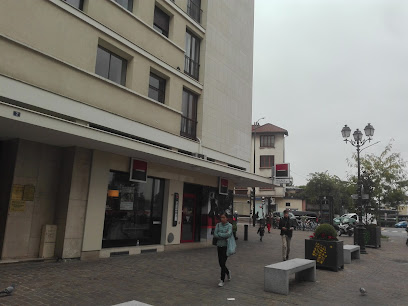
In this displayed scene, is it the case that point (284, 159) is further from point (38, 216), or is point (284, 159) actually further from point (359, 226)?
point (38, 216)

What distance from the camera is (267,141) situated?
54.0 metres

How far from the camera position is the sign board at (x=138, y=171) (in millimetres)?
12719

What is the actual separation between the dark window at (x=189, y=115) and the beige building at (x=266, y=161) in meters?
35.7

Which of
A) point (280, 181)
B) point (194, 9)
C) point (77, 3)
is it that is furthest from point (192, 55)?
point (280, 181)

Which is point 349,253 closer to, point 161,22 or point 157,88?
point 157,88

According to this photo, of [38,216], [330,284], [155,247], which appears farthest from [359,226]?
[38,216]

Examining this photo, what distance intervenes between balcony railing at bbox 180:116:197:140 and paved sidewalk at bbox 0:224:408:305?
6617 millimetres

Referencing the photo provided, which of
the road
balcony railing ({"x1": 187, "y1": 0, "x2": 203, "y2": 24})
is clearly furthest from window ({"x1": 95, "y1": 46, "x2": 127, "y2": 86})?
the road

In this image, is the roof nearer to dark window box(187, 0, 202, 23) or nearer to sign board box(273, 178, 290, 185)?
sign board box(273, 178, 290, 185)

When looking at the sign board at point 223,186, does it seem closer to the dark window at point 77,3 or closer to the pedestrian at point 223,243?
the pedestrian at point 223,243

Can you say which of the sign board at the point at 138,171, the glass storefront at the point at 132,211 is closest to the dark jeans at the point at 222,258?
the glass storefront at the point at 132,211

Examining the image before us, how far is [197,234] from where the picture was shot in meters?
17.0

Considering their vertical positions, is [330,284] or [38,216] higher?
Answer: [38,216]

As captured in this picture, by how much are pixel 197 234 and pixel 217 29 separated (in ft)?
38.5
